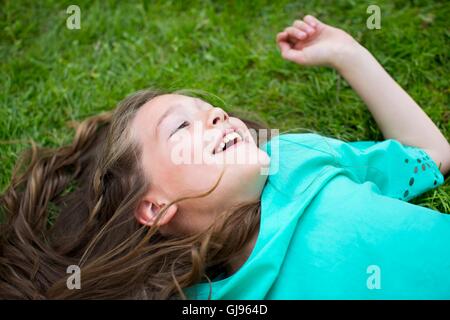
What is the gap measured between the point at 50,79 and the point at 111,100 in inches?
15.0

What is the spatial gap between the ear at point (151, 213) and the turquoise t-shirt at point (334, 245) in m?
0.28

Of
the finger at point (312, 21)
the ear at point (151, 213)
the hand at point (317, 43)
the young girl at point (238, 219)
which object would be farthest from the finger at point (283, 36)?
the ear at point (151, 213)

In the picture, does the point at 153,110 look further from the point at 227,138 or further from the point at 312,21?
the point at 312,21

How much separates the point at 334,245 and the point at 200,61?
4.61ft

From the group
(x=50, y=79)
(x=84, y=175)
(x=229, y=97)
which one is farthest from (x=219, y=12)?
(x=84, y=175)

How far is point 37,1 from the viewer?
2961mm

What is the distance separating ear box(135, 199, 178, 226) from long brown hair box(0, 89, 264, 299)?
0.10 feet

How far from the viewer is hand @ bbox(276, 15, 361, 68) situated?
2277 millimetres

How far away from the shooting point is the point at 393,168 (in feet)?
6.79

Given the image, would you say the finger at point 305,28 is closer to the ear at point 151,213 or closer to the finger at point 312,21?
the finger at point 312,21

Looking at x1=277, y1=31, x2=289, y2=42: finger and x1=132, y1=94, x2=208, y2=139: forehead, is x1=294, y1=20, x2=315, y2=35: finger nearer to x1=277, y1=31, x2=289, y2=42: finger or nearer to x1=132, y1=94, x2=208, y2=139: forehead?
x1=277, y1=31, x2=289, y2=42: finger

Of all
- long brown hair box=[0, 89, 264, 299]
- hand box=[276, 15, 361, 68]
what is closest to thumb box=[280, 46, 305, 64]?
hand box=[276, 15, 361, 68]

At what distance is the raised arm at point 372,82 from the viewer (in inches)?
84.5
